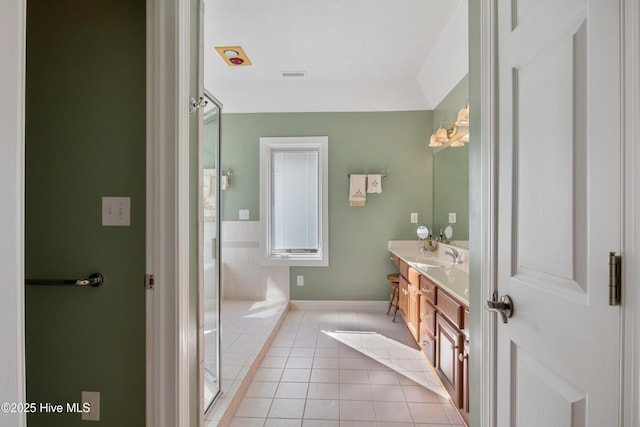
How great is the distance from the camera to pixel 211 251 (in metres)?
1.91

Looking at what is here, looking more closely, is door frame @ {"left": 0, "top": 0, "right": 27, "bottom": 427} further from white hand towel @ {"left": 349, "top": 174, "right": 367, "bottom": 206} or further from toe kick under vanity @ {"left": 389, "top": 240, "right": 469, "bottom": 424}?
white hand towel @ {"left": 349, "top": 174, "right": 367, "bottom": 206}

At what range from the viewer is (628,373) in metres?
0.54

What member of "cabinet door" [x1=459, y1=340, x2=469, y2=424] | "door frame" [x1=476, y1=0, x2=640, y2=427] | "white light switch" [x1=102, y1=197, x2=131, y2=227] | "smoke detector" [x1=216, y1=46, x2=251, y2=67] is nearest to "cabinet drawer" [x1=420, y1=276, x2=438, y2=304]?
"cabinet door" [x1=459, y1=340, x2=469, y2=424]

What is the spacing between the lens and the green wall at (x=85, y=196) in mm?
1214

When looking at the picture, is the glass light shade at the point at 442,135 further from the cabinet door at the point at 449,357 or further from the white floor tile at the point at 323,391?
the white floor tile at the point at 323,391

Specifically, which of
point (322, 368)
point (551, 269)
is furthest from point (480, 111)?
point (322, 368)

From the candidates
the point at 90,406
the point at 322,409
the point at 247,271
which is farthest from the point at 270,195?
the point at 90,406

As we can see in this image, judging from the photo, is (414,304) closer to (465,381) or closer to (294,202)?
(465,381)

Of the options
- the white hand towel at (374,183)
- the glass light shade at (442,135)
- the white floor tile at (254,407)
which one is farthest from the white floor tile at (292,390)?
the glass light shade at (442,135)

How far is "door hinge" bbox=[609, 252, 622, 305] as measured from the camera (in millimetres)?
564

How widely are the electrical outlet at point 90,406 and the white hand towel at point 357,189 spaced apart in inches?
119

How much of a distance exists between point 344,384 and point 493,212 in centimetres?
177

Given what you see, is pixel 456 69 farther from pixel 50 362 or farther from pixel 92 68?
pixel 50 362

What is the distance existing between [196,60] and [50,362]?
1.44 meters
